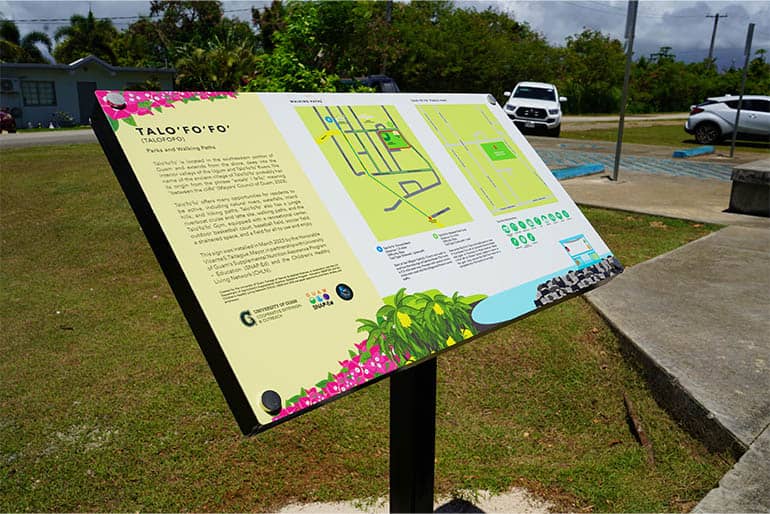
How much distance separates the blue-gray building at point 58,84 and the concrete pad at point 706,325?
27.9 meters

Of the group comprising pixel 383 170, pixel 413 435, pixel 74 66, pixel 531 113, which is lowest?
pixel 413 435

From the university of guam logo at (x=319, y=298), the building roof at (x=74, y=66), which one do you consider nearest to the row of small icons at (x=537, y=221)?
the university of guam logo at (x=319, y=298)

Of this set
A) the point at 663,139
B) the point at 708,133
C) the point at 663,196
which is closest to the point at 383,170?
→ the point at 663,196

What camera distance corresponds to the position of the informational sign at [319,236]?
4.65ft

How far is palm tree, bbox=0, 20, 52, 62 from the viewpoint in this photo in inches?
1324

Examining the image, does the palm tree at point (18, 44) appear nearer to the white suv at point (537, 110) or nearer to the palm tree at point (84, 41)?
the palm tree at point (84, 41)

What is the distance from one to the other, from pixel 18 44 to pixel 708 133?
1444 inches

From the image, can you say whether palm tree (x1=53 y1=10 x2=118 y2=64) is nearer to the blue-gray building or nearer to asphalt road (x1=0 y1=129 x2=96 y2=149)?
the blue-gray building

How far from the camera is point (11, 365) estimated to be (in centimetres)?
360

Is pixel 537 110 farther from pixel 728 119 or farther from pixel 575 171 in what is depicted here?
pixel 575 171

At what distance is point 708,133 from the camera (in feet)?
55.9

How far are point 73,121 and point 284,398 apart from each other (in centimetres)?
3275

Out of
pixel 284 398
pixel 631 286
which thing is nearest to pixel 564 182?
pixel 631 286

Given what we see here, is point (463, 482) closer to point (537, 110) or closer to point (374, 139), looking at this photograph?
point (374, 139)
